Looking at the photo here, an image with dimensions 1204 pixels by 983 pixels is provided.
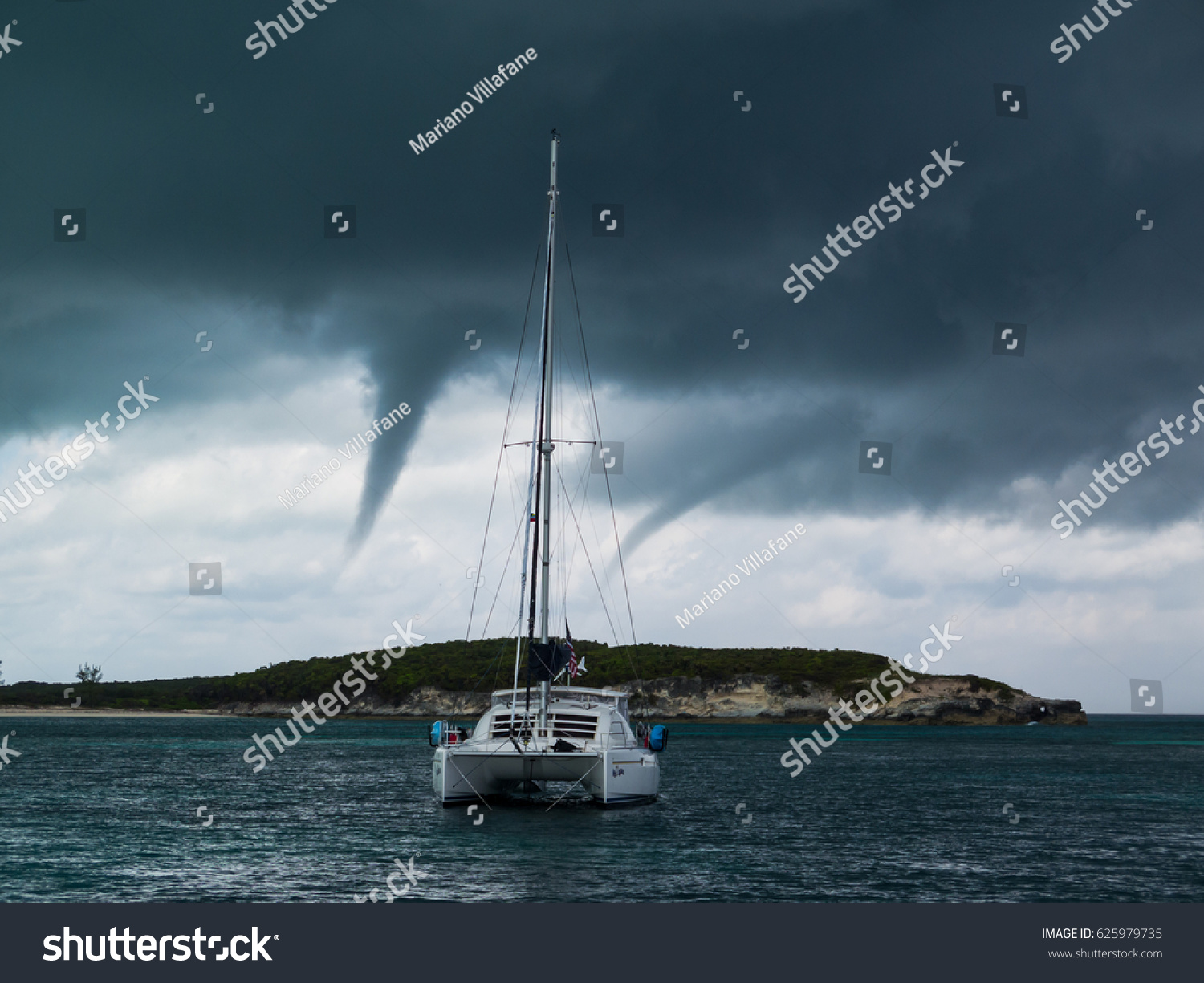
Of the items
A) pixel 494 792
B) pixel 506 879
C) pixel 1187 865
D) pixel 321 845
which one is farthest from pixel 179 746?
pixel 1187 865

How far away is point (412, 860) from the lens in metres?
30.5

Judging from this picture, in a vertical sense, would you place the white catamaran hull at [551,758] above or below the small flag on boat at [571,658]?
below

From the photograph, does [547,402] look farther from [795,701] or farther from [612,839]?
[795,701]

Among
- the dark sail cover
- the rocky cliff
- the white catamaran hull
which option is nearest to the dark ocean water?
the white catamaran hull

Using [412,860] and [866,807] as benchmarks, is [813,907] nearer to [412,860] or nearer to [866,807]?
[412,860]

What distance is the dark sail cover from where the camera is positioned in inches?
1610

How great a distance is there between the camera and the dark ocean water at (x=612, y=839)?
27047 millimetres

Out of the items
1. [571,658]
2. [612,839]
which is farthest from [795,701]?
[612,839]

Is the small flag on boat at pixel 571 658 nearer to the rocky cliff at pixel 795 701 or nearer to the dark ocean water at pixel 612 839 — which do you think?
the dark ocean water at pixel 612 839

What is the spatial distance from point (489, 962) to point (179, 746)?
100032mm

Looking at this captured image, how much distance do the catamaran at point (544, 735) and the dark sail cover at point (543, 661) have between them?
32 mm

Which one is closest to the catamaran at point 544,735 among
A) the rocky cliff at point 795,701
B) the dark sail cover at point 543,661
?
the dark sail cover at point 543,661

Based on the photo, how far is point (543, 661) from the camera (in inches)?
1618

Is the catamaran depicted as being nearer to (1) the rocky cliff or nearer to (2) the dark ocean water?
(2) the dark ocean water
